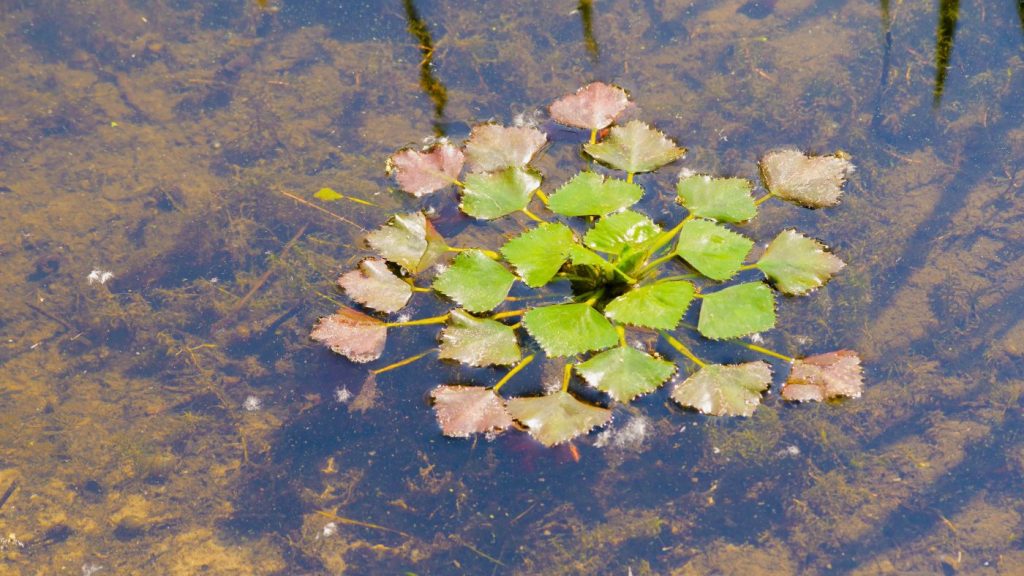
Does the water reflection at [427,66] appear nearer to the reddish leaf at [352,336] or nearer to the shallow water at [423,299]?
the shallow water at [423,299]

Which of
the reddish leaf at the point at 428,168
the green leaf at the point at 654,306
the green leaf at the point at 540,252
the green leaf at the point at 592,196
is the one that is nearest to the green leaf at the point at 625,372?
the green leaf at the point at 654,306

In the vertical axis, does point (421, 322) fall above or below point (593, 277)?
below

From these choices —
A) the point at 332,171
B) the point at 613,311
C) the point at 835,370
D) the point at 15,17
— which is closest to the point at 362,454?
the point at 613,311

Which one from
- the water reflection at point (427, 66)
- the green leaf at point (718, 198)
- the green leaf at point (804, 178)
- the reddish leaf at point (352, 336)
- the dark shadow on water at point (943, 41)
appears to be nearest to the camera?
the reddish leaf at point (352, 336)

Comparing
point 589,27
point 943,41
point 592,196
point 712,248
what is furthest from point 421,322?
point 943,41

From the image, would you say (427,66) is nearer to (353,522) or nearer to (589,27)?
(589,27)

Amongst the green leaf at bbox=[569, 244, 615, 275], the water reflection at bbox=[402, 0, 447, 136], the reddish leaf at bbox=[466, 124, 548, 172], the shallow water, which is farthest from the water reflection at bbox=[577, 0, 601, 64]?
the green leaf at bbox=[569, 244, 615, 275]
